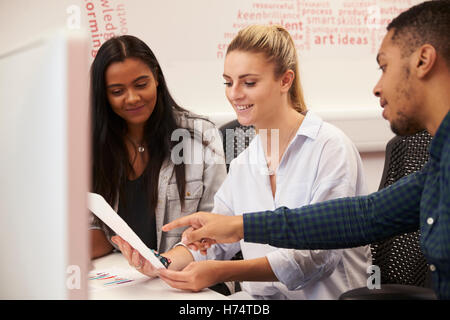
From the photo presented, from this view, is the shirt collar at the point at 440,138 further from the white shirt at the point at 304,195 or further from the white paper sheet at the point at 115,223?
the white paper sheet at the point at 115,223

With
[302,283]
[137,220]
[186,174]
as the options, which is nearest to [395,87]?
[302,283]

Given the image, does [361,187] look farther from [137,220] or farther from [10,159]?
[10,159]

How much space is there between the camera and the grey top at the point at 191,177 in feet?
4.51

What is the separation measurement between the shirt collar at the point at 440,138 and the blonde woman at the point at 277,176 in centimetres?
30

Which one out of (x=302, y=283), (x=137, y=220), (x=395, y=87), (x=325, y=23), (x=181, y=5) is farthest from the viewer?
(x=325, y=23)

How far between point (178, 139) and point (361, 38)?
1.20m

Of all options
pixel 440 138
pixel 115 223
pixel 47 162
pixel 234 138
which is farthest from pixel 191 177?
pixel 47 162

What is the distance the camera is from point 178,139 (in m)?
1.44

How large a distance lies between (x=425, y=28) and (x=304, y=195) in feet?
1.55

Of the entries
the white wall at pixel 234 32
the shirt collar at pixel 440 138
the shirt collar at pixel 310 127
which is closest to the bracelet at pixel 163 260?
the shirt collar at pixel 310 127

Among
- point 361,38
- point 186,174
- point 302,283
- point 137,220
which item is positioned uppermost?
point 361,38

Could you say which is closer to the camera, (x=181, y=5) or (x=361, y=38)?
(x=181, y=5)

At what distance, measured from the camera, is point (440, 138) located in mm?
843
